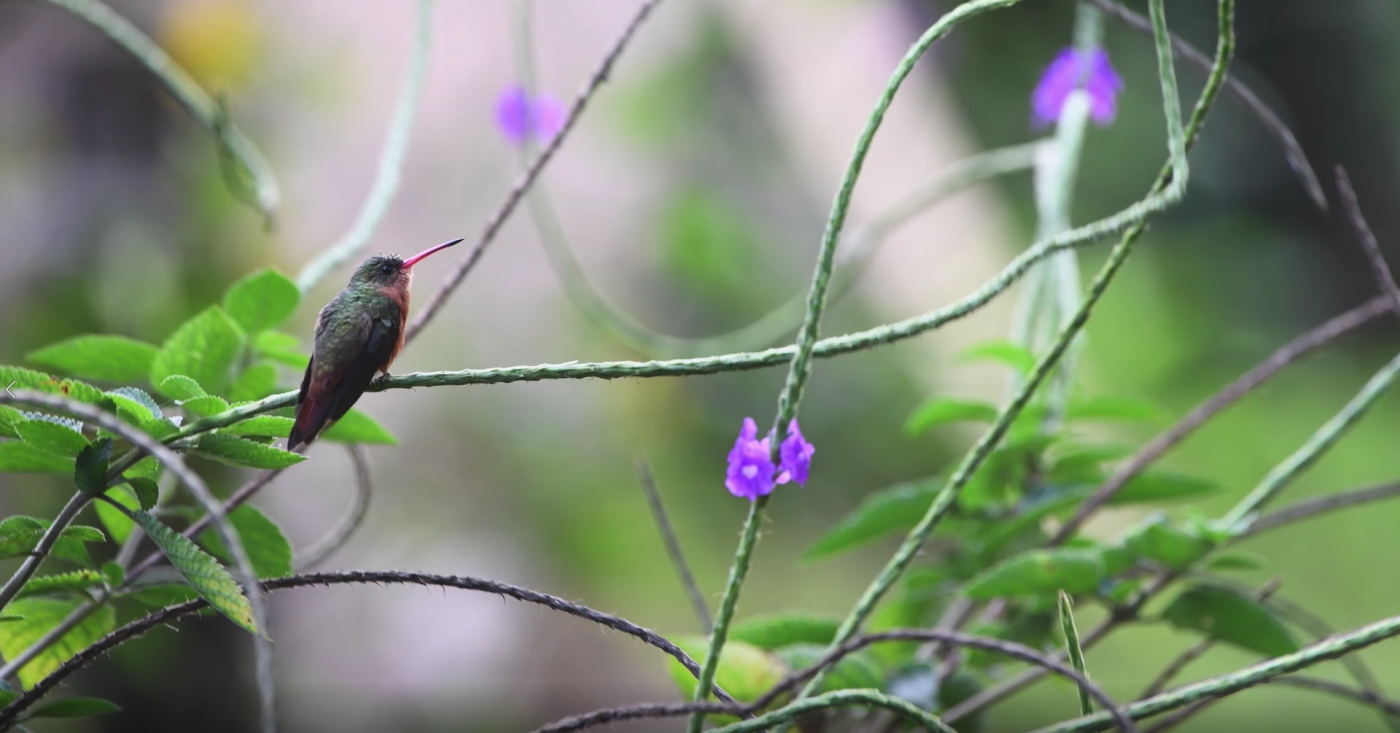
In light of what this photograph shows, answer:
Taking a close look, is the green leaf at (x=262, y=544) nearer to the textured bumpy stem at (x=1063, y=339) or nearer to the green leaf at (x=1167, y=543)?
the textured bumpy stem at (x=1063, y=339)

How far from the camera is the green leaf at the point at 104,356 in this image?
3.05 feet

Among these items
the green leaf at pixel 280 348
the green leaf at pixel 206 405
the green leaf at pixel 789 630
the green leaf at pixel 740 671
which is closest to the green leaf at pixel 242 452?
the green leaf at pixel 206 405

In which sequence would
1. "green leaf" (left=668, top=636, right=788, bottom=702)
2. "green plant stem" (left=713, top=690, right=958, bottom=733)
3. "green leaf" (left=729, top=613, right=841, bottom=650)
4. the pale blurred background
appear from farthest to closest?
the pale blurred background < "green leaf" (left=729, top=613, right=841, bottom=650) < "green leaf" (left=668, top=636, right=788, bottom=702) < "green plant stem" (left=713, top=690, right=958, bottom=733)

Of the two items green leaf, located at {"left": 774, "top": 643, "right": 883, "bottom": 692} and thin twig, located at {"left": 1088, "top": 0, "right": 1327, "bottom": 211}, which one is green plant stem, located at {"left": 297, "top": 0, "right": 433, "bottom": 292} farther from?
thin twig, located at {"left": 1088, "top": 0, "right": 1327, "bottom": 211}

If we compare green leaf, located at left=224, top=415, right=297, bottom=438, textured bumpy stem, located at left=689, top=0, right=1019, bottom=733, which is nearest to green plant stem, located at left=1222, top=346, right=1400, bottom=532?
textured bumpy stem, located at left=689, top=0, right=1019, bottom=733

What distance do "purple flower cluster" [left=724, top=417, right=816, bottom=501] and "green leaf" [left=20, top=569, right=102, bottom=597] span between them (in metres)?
0.50

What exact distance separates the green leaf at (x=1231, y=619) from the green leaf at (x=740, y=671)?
0.44m

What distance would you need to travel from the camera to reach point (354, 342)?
0.97 meters

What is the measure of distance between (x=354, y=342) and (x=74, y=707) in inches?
14.1

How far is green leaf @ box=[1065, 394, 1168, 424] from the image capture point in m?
1.33

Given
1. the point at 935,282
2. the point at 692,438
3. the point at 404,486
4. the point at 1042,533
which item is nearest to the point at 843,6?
the point at 935,282

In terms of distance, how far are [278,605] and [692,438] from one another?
4.72 feet

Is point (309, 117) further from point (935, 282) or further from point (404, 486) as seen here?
point (935, 282)

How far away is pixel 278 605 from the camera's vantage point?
318 centimetres
